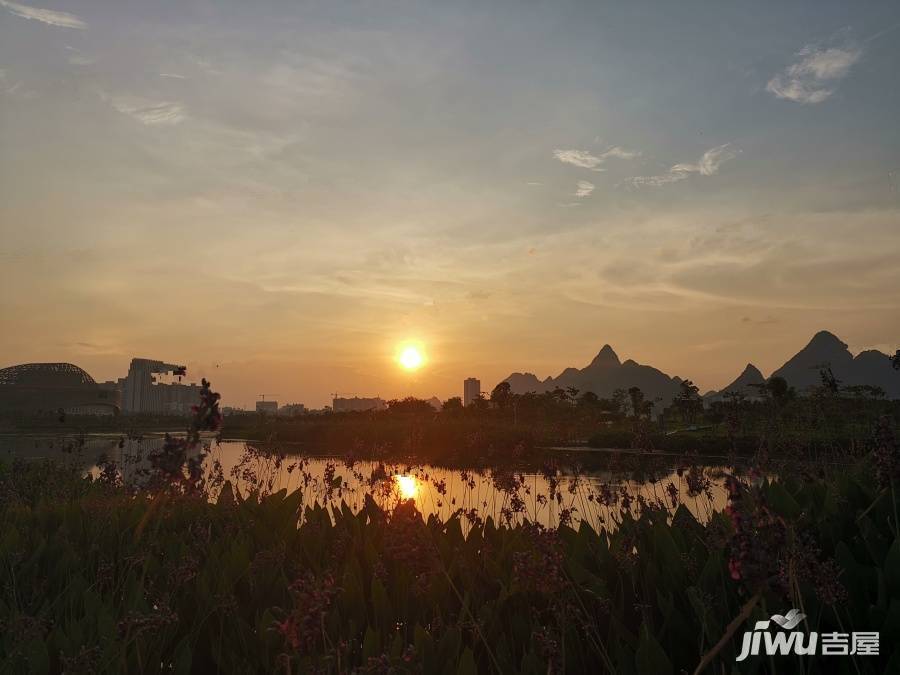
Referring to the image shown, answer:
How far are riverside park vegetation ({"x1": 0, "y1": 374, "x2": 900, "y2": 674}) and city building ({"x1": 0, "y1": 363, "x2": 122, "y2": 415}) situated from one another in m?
126

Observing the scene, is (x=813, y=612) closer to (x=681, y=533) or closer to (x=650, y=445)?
(x=681, y=533)

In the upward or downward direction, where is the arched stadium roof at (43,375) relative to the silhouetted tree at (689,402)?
upward

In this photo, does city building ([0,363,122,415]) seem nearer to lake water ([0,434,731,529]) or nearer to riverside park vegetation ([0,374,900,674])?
lake water ([0,434,731,529])

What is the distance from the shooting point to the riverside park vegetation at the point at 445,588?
2.22 metres

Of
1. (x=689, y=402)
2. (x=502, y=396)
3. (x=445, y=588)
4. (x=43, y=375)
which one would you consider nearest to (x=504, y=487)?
(x=445, y=588)

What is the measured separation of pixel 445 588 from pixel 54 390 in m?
142

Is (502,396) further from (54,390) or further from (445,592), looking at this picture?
(54,390)

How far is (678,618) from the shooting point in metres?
3.36

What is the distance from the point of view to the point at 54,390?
123m

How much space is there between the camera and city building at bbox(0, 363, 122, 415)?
395ft

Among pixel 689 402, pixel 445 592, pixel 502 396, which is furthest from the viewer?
pixel 502 396

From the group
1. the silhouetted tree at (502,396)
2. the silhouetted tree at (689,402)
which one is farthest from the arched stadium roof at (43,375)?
the silhouetted tree at (689,402)

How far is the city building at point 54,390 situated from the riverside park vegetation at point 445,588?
415ft

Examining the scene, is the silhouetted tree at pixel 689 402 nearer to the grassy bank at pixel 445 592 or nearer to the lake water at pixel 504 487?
the lake water at pixel 504 487
